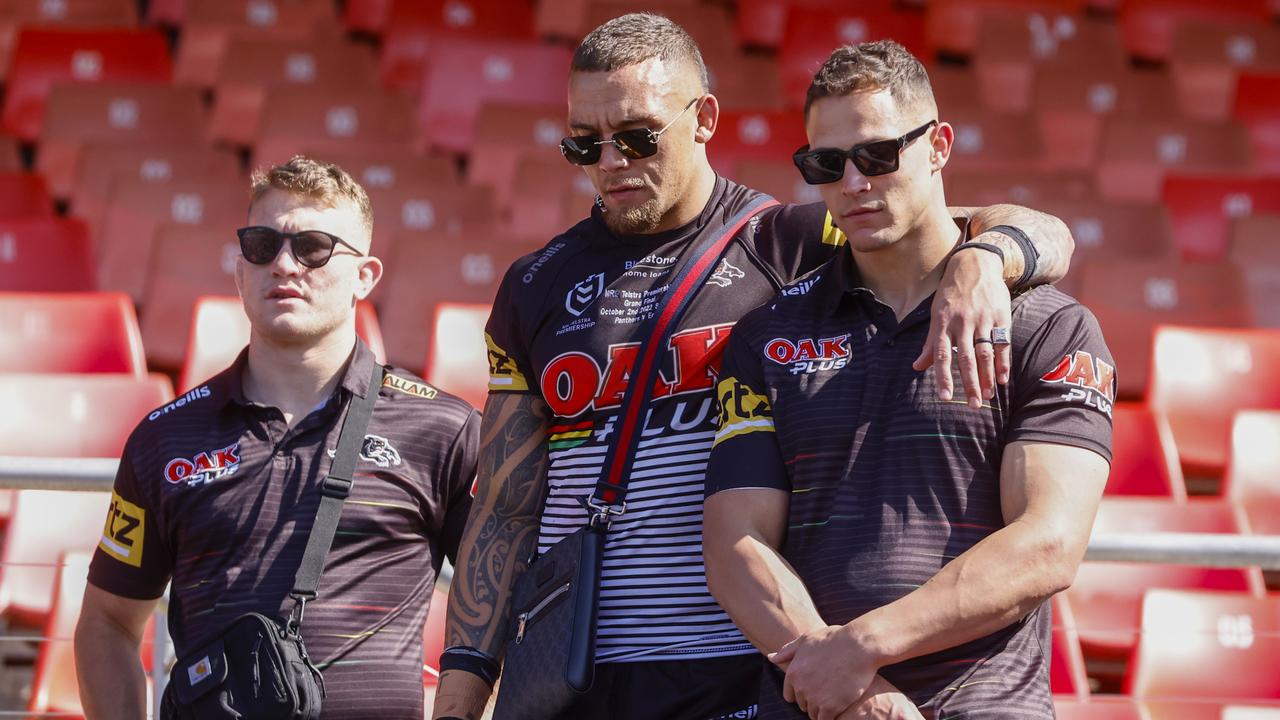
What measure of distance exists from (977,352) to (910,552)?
275 mm

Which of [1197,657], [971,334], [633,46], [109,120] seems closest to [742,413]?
[971,334]

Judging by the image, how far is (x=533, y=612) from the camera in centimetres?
231

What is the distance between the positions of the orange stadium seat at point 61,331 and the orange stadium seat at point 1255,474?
3.31 m

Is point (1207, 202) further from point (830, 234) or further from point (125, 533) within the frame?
point (125, 533)

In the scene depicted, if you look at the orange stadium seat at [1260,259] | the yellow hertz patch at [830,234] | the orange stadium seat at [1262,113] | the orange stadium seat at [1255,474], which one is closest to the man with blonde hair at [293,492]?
the yellow hertz patch at [830,234]

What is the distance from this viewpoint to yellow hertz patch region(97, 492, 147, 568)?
2629mm

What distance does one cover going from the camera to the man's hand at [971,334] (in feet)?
6.59

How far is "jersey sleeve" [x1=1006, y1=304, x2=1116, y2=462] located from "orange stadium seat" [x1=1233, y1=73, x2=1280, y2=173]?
5798mm

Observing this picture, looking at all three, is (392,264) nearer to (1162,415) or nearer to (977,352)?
(1162,415)

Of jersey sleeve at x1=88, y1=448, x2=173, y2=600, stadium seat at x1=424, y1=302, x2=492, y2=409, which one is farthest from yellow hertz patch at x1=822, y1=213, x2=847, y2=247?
stadium seat at x1=424, y1=302, x2=492, y2=409

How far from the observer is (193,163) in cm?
658

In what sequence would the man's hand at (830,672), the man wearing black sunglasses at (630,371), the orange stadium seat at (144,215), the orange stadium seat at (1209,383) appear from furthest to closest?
the orange stadium seat at (144,215) → the orange stadium seat at (1209,383) → the man wearing black sunglasses at (630,371) → the man's hand at (830,672)

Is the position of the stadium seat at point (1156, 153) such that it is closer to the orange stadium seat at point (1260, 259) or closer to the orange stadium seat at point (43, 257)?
the orange stadium seat at point (1260, 259)

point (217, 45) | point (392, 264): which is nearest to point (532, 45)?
point (217, 45)
